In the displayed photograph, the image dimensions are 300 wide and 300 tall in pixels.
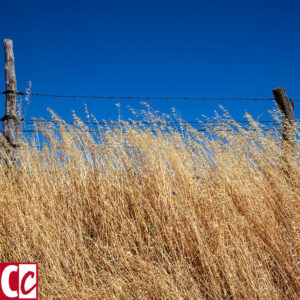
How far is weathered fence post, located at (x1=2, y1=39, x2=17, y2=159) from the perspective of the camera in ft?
14.8

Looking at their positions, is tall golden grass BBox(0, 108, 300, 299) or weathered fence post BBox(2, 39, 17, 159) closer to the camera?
tall golden grass BBox(0, 108, 300, 299)

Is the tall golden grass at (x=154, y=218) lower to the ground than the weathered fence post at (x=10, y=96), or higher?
lower

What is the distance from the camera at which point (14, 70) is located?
4781 millimetres

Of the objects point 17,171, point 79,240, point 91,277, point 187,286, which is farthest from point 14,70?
point 187,286

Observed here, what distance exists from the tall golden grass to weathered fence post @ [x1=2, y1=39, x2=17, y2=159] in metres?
0.77

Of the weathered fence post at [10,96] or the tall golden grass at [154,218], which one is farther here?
the weathered fence post at [10,96]

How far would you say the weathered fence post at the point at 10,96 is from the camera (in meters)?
4.52

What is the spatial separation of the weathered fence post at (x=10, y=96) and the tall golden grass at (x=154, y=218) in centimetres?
77

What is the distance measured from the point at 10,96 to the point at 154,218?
3489 millimetres

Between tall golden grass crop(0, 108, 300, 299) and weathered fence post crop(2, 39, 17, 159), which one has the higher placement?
weathered fence post crop(2, 39, 17, 159)

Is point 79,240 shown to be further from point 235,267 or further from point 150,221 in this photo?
point 235,267

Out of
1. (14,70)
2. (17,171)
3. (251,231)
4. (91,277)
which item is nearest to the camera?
(91,277)

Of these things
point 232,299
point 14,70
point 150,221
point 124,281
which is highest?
point 14,70

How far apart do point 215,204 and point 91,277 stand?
126cm
